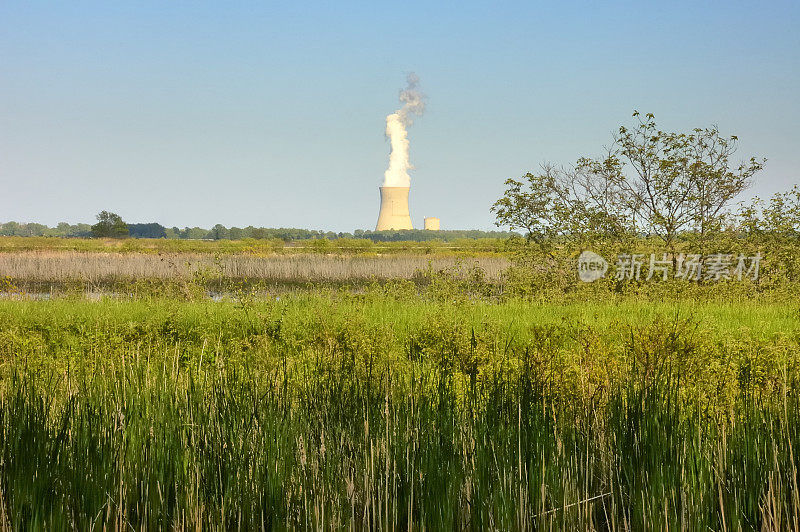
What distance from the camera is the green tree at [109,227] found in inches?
2280

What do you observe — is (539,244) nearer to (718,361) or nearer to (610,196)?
(610,196)

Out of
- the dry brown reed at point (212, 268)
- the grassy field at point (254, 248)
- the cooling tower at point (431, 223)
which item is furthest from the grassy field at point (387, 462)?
the cooling tower at point (431, 223)

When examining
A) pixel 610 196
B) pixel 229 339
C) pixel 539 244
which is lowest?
pixel 229 339

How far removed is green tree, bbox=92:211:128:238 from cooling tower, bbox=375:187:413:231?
22.3 m

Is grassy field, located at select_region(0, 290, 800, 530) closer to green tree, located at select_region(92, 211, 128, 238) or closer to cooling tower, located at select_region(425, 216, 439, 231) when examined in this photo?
green tree, located at select_region(92, 211, 128, 238)

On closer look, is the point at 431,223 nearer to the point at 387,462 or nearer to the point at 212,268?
the point at 212,268

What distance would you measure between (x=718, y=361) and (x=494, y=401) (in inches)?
205

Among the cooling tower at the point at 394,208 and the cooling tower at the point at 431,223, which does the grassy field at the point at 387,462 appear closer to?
the cooling tower at the point at 394,208

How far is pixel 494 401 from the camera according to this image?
373cm

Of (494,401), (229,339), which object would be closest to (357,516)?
(494,401)

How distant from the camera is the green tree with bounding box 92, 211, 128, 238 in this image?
57.9 metres

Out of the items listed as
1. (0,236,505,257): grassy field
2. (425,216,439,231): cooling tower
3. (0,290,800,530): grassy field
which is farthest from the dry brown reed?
(425,216,439,231): cooling tower

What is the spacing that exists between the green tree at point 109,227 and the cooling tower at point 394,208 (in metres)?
22.3

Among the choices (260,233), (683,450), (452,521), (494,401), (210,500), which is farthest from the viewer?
(260,233)
